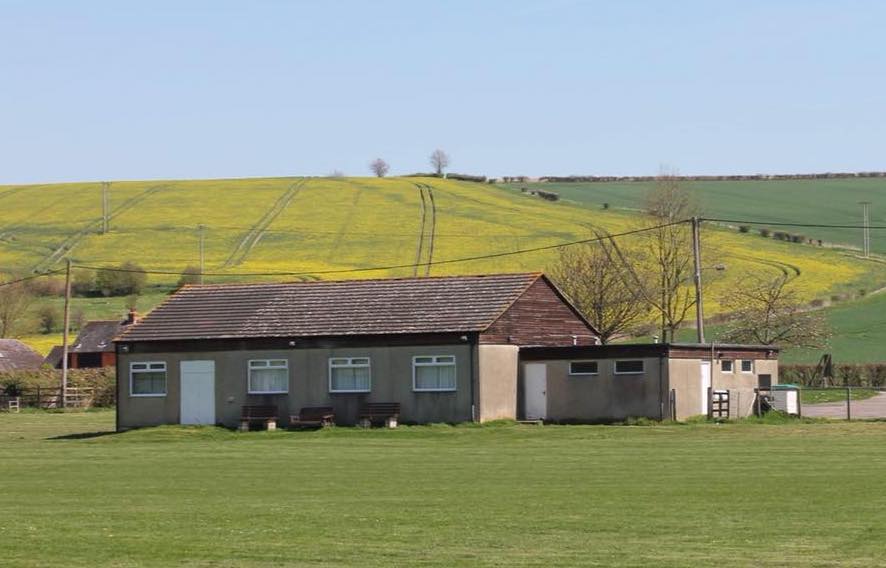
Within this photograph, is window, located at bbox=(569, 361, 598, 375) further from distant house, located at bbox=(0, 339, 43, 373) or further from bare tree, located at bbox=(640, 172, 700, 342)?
distant house, located at bbox=(0, 339, 43, 373)

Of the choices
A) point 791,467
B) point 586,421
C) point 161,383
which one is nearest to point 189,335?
point 161,383

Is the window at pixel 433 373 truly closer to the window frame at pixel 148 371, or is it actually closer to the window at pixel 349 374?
the window at pixel 349 374

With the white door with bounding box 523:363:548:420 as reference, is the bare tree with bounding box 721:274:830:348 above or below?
above

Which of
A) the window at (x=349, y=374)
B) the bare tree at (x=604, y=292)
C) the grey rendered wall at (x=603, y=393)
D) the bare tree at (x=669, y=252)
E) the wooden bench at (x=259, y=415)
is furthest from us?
the bare tree at (x=669, y=252)

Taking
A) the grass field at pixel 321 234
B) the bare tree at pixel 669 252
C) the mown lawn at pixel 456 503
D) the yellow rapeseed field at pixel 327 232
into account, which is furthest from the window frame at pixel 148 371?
the yellow rapeseed field at pixel 327 232

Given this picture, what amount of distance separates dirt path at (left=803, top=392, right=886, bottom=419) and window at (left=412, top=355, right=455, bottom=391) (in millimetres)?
12406

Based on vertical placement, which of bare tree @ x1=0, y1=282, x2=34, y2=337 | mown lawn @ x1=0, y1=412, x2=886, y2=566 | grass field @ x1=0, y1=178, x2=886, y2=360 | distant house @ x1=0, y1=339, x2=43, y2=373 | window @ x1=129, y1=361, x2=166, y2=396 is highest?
grass field @ x1=0, y1=178, x2=886, y2=360

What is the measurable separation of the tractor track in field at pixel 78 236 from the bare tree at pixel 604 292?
39216 millimetres

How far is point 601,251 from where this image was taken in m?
81.1

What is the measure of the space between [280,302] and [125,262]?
49.3 metres

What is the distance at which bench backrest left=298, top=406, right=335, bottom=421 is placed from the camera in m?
52.3

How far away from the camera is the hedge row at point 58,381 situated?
74.0m

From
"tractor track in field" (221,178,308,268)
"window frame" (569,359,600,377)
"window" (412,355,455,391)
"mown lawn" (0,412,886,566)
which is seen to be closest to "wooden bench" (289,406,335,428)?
"window" (412,355,455,391)

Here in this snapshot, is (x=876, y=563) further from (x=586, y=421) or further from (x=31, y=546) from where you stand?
(x=586, y=421)
